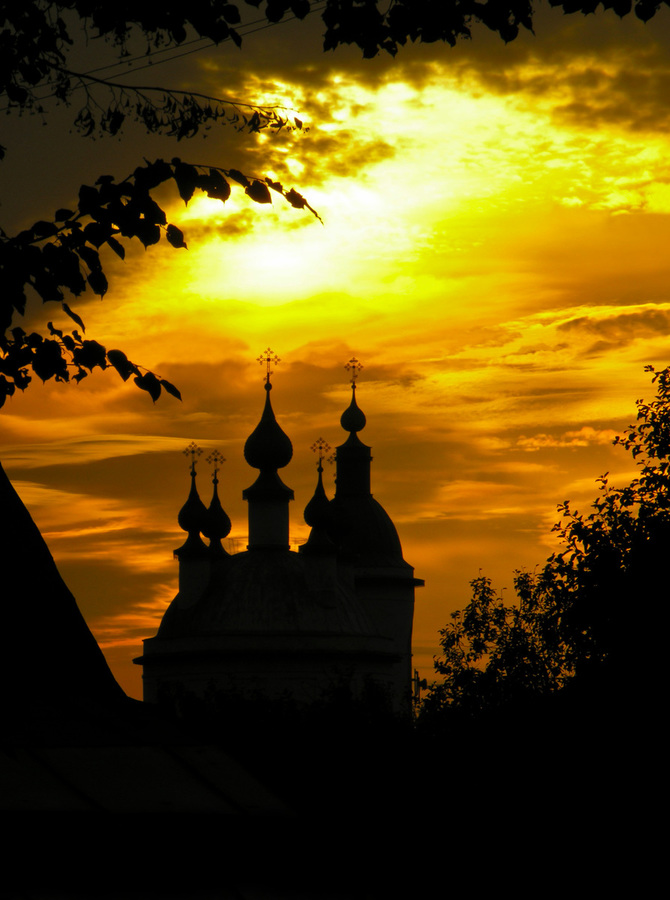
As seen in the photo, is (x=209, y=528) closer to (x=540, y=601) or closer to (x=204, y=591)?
(x=204, y=591)

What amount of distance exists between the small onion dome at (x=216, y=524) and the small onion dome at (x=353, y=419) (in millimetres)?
10584

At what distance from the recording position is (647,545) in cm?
2617

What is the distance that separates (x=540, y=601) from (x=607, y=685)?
15287 millimetres

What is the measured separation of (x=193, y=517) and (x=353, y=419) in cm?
1393

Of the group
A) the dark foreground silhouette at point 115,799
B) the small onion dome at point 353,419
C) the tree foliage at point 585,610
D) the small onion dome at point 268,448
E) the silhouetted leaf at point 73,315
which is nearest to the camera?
the dark foreground silhouette at point 115,799

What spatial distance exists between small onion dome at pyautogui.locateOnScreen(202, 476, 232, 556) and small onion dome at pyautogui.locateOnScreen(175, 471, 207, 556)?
0.39 metres

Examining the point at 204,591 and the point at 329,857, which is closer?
the point at 329,857

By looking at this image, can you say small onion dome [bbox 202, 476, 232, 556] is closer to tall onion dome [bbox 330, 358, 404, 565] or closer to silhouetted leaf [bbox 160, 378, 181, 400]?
tall onion dome [bbox 330, 358, 404, 565]

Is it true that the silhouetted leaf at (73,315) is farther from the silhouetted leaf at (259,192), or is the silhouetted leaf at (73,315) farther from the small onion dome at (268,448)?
the small onion dome at (268,448)

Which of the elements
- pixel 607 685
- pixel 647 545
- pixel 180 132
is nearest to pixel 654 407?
pixel 647 545

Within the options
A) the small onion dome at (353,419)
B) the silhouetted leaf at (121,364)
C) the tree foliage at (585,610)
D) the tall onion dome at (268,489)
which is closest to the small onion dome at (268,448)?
the tall onion dome at (268,489)

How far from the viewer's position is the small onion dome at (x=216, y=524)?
7544cm

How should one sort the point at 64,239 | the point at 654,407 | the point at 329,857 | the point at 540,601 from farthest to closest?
the point at 540,601
the point at 654,407
the point at 64,239
the point at 329,857

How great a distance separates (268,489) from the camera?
2857 inches
